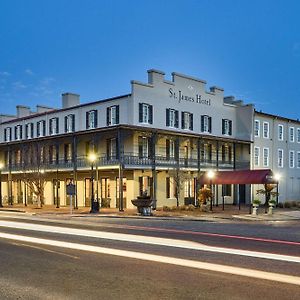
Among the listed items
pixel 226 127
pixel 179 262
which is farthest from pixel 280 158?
pixel 179 262

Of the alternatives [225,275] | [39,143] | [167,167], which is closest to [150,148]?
[167,167]

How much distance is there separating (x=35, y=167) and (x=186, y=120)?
15.1m

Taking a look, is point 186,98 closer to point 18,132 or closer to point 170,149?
point 170,149

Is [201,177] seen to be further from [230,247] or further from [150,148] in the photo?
[230,247]

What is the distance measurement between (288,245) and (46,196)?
34749 millimetres

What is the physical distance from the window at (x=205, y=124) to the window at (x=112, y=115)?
9.96m

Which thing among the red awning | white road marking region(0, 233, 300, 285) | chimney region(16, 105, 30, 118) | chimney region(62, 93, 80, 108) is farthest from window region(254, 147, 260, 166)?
white road marking region(0, 233, 300, 285)

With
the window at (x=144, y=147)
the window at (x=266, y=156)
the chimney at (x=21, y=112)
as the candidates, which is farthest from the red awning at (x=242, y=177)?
the chimney at (x=21, y=112)

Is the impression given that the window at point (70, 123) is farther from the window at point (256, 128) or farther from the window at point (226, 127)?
the window at point (256, 128)

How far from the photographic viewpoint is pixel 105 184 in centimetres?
3991

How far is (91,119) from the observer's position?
42.0 metres

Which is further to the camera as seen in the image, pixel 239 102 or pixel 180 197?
pixel 239 102

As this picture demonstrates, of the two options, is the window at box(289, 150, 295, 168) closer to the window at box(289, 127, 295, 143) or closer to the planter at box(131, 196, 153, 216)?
the window at box(289, 127, 295, 143)

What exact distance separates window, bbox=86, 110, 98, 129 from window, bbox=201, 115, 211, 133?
1085 cm
